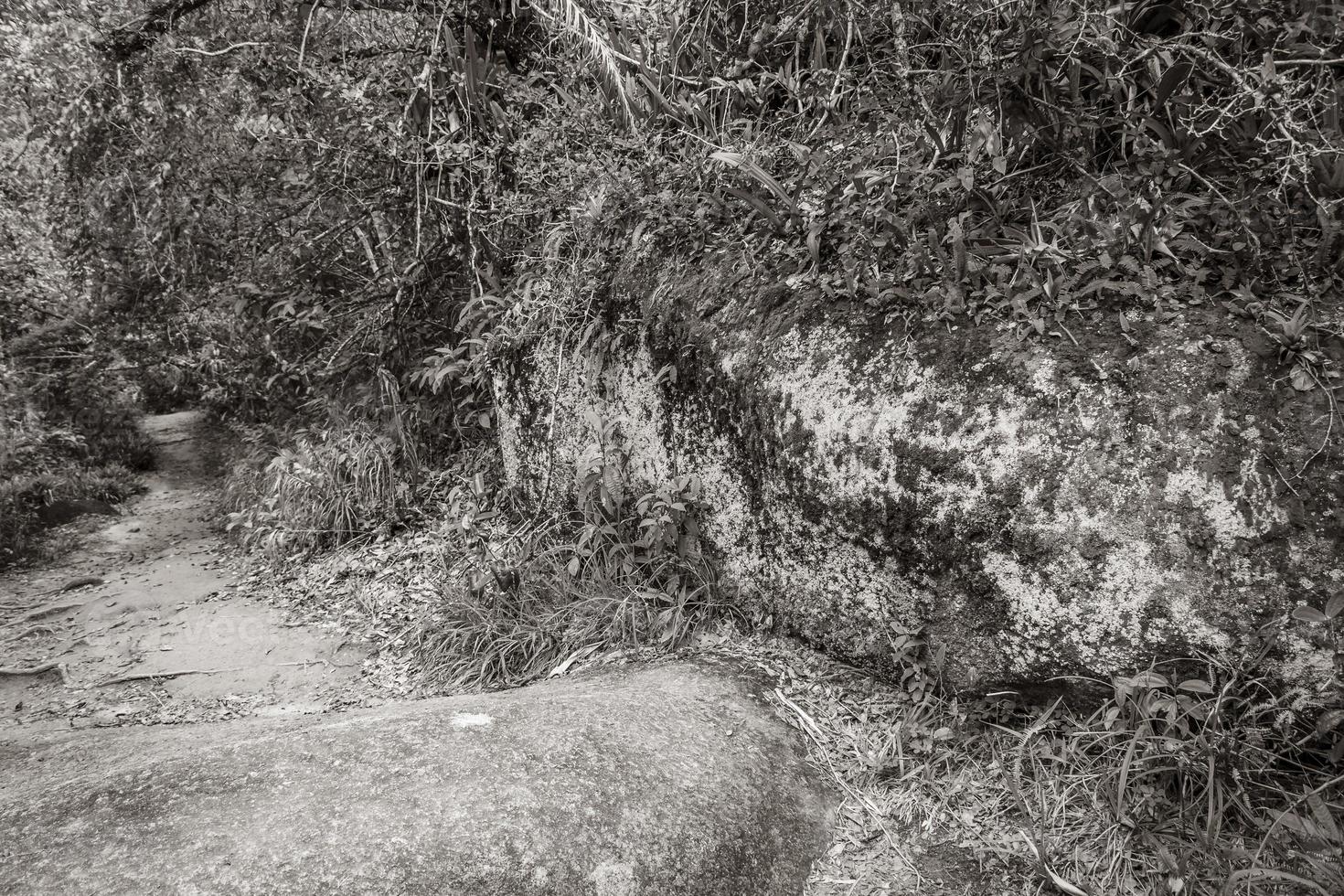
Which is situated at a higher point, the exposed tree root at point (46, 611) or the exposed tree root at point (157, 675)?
the exposed tree root at point (46, 611)

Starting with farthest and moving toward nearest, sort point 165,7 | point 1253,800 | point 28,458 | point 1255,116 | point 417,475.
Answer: point 28,458, point 417,475, point 165,7, point 1255,116, point 1253,800

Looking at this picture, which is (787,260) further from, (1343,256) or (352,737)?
(352,737)

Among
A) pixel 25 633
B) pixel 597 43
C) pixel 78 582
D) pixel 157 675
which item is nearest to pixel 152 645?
pixel 157 675

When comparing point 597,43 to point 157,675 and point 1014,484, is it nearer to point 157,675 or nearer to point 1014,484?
point 1014,484

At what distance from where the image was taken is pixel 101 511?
7.73m

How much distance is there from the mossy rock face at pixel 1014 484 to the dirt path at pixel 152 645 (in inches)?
118

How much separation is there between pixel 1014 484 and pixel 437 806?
2.13m

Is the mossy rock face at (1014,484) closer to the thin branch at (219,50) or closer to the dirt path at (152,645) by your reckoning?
the dirt path at (152,645)

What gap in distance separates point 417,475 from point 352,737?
3.86m

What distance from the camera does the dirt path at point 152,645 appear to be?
4609 millimetres

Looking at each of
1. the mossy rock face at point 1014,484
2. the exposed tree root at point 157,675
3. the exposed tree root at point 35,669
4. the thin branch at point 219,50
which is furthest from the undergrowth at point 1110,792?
the thin branch at point 219,50

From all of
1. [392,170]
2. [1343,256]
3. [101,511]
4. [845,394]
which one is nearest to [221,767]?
[845,394]

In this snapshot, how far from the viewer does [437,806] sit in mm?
2303

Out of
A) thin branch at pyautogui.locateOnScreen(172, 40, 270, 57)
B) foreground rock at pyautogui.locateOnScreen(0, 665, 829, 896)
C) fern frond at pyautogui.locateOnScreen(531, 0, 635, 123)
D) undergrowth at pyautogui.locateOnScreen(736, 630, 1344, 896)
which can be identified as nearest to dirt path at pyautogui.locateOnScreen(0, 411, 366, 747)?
foreground rock at pyautogui.locateOnScreen(0, 665, 829, 896)
